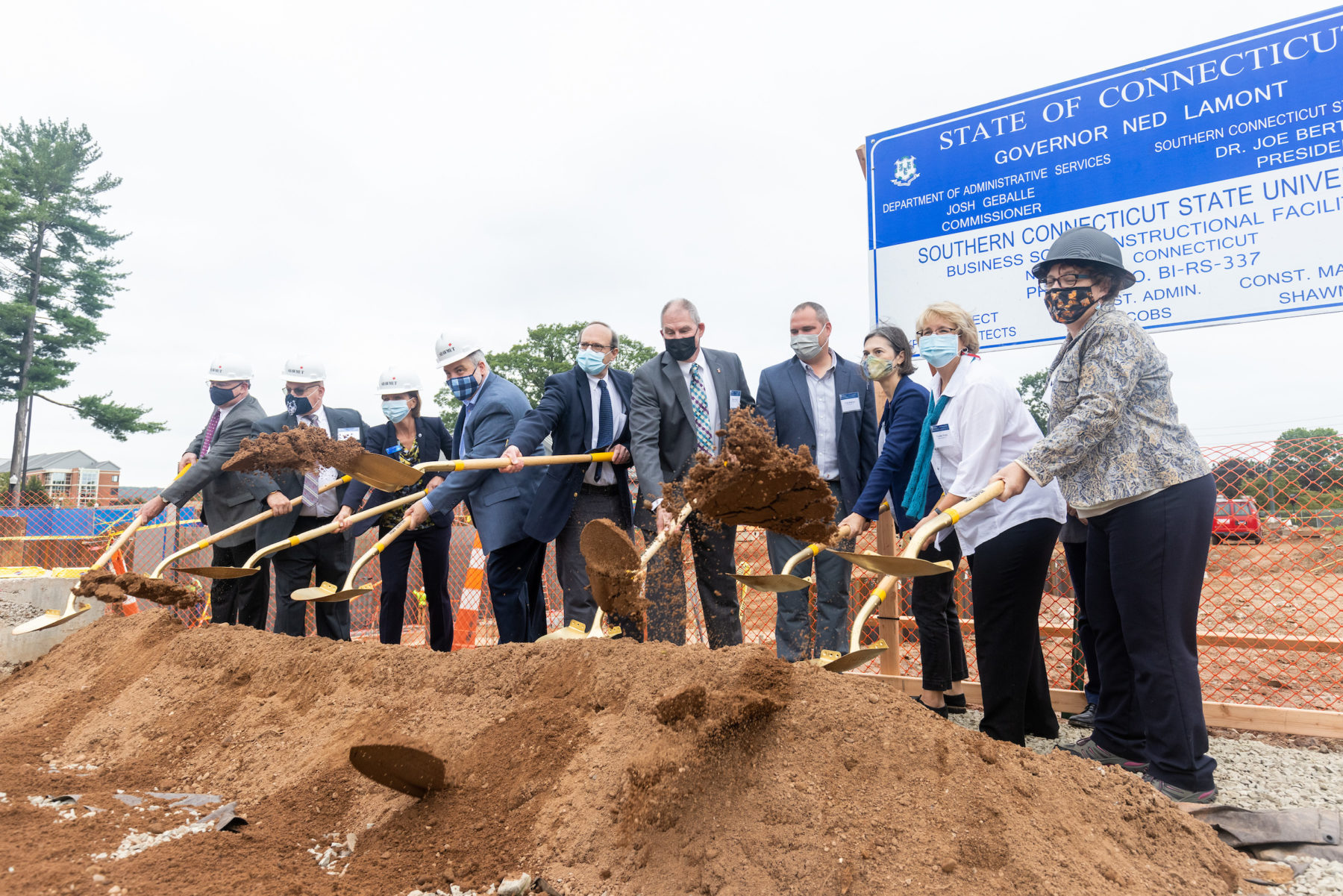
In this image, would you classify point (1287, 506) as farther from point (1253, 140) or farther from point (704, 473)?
point (704, 473)

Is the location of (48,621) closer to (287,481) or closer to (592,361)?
(287,481)

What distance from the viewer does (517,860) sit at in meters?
2.05

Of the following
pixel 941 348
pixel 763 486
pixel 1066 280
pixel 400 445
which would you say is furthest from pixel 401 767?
pixel 400 445

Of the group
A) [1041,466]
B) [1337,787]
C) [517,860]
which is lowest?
[1337,787]

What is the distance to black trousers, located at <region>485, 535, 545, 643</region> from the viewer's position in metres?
4.34

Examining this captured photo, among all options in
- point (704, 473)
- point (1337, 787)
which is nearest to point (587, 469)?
point (704, 473)

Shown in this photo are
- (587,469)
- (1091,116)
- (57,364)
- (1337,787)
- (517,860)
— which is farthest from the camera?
(57,364)

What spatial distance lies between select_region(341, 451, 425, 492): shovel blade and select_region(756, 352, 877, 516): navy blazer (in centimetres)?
188

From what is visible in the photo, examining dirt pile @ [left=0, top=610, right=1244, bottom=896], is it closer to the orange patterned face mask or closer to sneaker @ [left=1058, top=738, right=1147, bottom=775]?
sneaker @ [left=1058, top=738, right=1147, bottom=775]

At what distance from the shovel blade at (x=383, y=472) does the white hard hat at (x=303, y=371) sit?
1.48 m

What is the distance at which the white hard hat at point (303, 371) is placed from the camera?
17.2ft

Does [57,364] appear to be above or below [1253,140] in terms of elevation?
above

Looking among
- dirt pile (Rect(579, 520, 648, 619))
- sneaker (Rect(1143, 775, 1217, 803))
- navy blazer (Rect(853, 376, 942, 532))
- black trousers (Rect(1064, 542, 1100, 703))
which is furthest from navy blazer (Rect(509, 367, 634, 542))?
sneaker (Rect(1143, 775, 1217, 803))

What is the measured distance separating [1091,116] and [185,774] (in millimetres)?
5753
